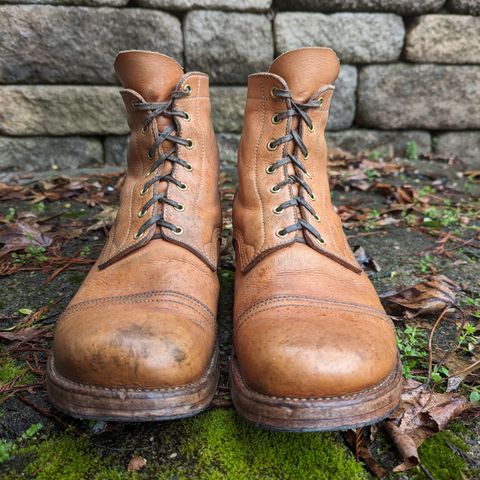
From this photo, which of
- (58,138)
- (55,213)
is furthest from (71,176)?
(55,213)

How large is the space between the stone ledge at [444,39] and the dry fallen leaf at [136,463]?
3662 millimetres

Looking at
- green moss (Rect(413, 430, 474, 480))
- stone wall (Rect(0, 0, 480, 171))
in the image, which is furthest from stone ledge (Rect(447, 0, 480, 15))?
green moss (Rect(413, 430, 474, 480))

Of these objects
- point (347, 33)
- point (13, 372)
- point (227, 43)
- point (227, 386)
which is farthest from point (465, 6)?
point (13, 372)

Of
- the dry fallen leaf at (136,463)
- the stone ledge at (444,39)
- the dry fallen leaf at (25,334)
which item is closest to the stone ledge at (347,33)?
the stone ledge at (444,39)

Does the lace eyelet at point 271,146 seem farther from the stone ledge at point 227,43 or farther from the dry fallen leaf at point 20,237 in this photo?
the stone ledge at point 227,43

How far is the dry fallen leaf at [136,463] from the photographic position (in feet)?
3.13

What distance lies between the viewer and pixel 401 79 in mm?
3684

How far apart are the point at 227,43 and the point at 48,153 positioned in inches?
64.1

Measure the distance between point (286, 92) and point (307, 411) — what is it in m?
0.95

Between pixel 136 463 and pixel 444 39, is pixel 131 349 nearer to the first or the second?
pixel 136 463

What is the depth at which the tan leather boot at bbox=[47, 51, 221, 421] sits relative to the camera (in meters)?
0.96

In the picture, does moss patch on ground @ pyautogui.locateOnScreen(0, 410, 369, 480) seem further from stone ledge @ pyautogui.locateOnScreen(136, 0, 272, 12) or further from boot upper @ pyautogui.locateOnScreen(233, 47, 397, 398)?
stone ledge @ pyautogui.locateOnScreen(136, 0, 272, 12)

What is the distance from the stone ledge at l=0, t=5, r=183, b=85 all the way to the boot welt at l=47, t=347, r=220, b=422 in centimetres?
284

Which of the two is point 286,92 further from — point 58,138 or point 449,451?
point 58,138
